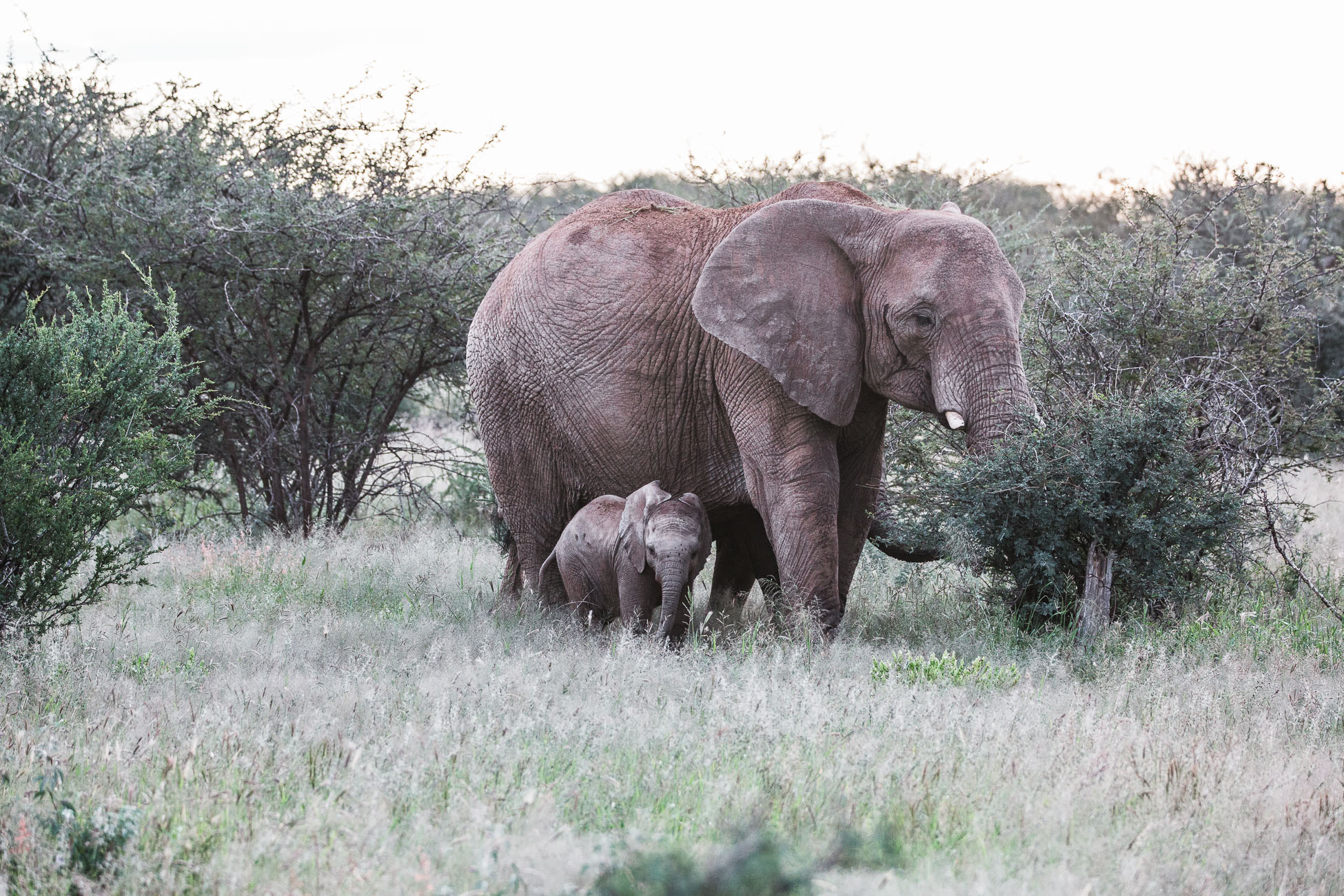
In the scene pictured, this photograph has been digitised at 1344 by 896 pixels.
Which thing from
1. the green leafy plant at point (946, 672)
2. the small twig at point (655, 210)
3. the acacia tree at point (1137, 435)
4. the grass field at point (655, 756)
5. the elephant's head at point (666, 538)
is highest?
the small twig at point (655, 210)

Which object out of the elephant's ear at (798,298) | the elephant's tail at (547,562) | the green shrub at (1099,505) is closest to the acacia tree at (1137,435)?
the green shrub at (1099,505)

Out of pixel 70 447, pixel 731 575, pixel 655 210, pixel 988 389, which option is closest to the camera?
pixel 988 389

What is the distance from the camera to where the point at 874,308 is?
6715 millimetres

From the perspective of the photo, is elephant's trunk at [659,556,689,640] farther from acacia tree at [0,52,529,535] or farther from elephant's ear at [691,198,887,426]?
acacia tree at [0,52,529,535]

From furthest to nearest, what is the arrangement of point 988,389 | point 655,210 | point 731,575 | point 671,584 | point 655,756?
point 731,575, point 655,210, point 671,584, point 988,389, point 655,756

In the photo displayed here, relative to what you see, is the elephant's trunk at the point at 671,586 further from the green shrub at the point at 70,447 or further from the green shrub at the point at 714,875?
the green shrub at the point at 714,875

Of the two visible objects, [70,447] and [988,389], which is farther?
[70,447]

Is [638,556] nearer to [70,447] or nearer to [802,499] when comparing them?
[802,499]

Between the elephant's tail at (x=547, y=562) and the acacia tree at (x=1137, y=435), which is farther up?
the acacia tree at (x=1137, y=435)

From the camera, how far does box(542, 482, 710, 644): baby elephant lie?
669cm

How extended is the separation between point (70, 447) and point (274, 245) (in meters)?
4.51

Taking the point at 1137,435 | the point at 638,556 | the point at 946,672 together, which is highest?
the point at 1137,435

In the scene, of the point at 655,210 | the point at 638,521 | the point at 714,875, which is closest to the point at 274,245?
the point at 655,210

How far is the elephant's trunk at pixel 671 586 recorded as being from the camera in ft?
21.8
